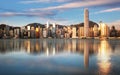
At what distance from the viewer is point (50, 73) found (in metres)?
29.5

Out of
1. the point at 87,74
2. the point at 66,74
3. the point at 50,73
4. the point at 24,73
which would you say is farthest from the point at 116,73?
the point at 24,73

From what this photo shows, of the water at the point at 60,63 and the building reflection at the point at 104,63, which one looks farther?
the water at the point at 60,63

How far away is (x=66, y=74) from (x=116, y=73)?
5858 millimetres

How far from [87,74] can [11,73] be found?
29.9 ft

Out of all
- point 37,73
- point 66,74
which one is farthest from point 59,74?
point 37,73

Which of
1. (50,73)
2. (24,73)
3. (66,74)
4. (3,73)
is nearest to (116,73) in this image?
(66,74)

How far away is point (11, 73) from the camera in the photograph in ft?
98.6

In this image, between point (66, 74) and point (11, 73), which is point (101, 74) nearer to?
point (66, 74)

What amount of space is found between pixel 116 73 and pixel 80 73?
4184mm

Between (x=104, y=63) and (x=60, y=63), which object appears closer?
(x=104, y=63)

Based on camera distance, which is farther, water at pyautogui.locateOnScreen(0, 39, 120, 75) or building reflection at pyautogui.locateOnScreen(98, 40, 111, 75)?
water at pyautogui.locateOnScreen(0, 39, 120, 75)

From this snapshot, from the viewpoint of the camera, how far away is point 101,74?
28.4 m

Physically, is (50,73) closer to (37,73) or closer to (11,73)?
(37,73)

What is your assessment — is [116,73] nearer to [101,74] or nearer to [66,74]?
[101,74]
